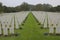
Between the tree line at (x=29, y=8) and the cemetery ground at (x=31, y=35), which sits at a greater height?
the tree line at (x=29, y=8)

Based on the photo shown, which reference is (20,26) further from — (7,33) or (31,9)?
(31,9)

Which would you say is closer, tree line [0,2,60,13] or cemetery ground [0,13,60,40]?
cemetery ground [0,13,60,40]

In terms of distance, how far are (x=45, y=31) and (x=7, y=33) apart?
1.34 meters

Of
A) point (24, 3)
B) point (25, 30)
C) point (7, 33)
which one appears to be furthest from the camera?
point (24, 3)

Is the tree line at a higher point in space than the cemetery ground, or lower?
higher

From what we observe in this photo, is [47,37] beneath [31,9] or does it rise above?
beneath

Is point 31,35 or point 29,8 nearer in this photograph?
point 31,35

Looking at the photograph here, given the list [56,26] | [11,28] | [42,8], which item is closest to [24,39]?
[11,28]

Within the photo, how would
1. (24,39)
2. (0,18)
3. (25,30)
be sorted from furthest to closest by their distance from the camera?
(0,18), (25,30), (24,39)

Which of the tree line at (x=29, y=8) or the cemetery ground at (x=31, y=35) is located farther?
the tree line at (x=29, y=8)

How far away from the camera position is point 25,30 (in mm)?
6773

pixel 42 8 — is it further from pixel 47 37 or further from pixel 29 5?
pixel 47 37

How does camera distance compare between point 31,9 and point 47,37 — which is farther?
point 31,9

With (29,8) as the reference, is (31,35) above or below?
below
